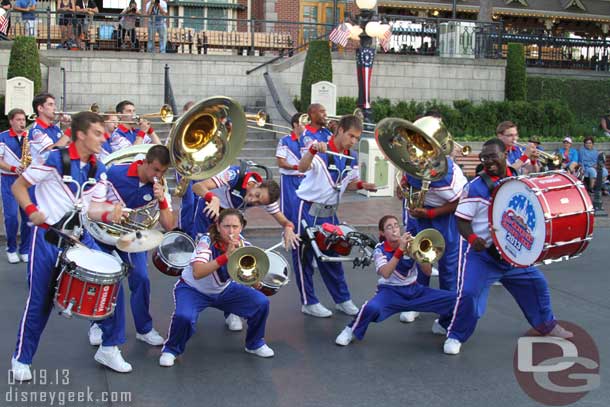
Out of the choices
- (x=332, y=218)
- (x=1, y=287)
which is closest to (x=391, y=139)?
(x=332, y=218)

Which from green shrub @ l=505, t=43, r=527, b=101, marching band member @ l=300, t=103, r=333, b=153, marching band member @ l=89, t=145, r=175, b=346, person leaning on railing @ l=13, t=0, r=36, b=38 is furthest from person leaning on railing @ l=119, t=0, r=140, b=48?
marching band member @ l=89, t=145, r=175, b=346

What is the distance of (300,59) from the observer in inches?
837

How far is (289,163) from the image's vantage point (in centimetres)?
971

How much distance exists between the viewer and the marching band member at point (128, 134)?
10.0 metres

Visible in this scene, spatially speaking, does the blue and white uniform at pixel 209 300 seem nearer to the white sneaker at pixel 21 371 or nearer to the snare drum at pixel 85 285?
the snare drum at pixel 85 285

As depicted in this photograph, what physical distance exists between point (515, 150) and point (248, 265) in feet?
15.3

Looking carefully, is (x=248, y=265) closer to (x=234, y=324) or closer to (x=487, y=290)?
(x=234, y=324)

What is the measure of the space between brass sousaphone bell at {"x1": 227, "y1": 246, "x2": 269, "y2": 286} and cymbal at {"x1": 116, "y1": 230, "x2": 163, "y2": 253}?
59cm

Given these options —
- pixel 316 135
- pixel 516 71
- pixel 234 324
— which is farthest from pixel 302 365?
pixel 516 71

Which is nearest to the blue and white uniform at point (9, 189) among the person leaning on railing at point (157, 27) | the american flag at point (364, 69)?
the american flag at point (364, 69)

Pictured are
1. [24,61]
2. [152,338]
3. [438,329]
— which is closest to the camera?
[152,338]

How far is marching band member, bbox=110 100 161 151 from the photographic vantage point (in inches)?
394

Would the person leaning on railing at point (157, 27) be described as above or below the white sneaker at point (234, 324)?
above

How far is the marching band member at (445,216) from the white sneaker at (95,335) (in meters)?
2.76
